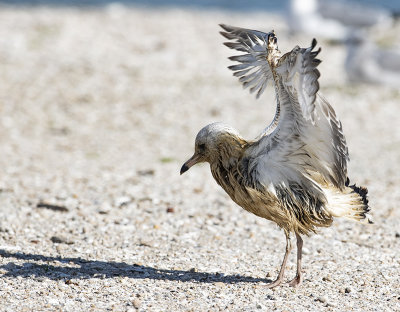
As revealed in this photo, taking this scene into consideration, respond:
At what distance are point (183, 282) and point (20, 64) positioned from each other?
9.78 metres

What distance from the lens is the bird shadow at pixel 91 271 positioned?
17.3 feet

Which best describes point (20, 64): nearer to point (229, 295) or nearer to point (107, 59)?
point (107, 59)

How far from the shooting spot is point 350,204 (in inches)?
209

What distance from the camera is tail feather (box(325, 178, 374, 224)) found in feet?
17.0

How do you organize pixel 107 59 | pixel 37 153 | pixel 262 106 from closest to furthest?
pixel 37 153, pixel 262 106, pixel 107 59

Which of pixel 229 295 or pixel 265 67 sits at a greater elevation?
pixel 265 67

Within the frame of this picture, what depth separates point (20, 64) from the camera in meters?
13.9

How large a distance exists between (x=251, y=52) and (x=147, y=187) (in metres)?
3.08

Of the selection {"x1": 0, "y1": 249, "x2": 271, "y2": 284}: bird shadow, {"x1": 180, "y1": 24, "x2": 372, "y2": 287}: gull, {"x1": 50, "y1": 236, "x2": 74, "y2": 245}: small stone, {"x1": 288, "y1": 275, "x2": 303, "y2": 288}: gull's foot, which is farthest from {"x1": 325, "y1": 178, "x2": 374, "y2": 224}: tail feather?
{"x1": 50, "y1": 236, "x2": 74, "y2": 245}: small stone

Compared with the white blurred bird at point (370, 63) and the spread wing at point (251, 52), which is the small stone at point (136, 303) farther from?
the white blurred bird at point (370, 63)

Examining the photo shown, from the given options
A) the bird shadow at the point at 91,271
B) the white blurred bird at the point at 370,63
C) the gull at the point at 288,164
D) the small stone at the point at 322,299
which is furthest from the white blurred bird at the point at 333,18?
the small stone at the point at 322,299

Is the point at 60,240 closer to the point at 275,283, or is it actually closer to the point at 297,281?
the point at 275,283

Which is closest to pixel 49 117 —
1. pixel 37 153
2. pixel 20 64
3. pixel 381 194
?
pixel 37 153

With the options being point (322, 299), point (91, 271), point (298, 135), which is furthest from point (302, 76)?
point (91, 271)
